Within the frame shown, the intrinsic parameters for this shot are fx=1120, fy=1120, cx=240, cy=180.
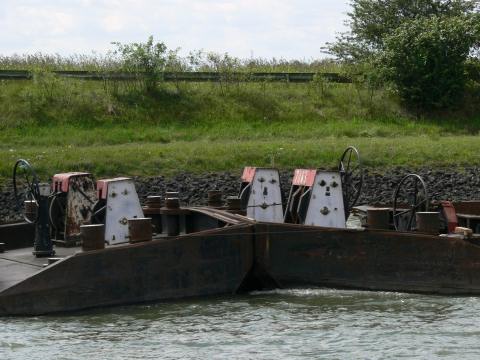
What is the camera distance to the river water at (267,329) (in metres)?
11.3

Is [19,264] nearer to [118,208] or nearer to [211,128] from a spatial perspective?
[118,208]

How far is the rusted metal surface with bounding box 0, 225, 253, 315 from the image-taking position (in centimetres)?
1266

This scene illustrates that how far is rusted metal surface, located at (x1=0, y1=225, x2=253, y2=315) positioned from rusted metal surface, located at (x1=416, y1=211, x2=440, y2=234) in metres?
2.17

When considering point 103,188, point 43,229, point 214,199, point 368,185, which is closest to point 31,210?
point 43,229

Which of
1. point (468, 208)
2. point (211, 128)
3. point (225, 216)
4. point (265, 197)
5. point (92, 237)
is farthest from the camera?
Result: point (211, 128)

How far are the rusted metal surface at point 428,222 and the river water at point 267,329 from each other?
837 millimetres

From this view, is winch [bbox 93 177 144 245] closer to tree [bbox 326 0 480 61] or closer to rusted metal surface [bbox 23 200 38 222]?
rusted metal surface [bbox 23 200 38 222]

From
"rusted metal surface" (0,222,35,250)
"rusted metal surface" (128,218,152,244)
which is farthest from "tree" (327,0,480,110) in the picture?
"rusted metal surface" (128,218,152,244)

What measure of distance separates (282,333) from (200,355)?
1182 millimetres

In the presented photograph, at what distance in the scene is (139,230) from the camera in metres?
13.2

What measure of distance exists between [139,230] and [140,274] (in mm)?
518

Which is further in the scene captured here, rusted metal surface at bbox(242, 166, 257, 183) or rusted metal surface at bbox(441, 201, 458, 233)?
rusted metal surface at bbox(242, 166, 257, 183)

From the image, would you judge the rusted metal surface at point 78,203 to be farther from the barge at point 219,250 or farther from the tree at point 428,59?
the tree at point 428,59

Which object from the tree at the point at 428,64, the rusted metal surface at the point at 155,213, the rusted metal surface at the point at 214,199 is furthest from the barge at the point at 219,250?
the tree at the point at 428,64
